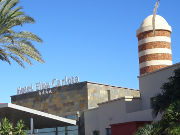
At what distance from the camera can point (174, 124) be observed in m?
17.8

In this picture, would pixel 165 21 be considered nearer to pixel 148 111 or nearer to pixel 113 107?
pixel 113 107

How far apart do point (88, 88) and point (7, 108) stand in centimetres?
1707

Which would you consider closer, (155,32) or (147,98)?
(147,98)

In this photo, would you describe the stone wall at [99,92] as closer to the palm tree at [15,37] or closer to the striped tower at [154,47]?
the striped tower at [154,47]

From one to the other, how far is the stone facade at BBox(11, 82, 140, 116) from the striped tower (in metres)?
7.26

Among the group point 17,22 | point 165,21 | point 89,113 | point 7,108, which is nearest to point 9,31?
point 17,22

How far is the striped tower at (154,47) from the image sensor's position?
134 ft

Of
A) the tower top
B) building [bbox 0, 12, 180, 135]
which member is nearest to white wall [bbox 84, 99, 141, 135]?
building [bbox 0, 12, 180, 135]

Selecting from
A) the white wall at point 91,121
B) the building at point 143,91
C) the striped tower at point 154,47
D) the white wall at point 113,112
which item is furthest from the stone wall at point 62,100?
the striped tower at point 154,47

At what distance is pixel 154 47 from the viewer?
41.1 metres

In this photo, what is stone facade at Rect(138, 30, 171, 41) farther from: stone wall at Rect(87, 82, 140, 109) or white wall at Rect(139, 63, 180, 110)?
white wall at Rect(139, 63, 180, 110)

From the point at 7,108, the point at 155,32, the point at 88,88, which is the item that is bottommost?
the point at 7,108

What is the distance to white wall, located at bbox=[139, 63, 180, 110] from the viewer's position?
Answer: 94.5 feet

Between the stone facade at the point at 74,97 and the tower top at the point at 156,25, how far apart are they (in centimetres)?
892
